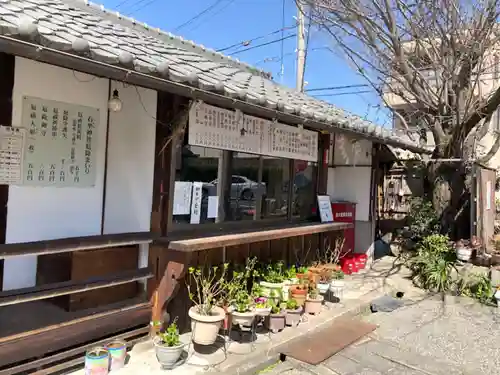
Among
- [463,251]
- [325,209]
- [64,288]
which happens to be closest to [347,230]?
[325,209]

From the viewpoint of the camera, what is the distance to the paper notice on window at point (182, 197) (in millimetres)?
5543

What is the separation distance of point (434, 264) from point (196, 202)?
5563mm

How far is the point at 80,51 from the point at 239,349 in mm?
3809

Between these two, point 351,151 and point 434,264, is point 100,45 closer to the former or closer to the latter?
point 434,264

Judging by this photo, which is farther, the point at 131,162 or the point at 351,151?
the point at 351,151

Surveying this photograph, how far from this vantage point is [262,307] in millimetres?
5594

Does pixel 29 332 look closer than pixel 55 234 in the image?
Yes

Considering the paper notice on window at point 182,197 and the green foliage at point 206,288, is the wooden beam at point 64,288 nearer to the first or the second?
the green foliage at point 206,288

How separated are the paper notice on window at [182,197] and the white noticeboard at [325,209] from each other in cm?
400

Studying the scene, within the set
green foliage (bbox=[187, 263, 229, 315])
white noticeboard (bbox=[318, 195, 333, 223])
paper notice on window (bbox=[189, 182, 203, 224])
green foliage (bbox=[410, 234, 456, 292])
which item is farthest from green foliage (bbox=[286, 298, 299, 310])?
green foliage (bbox=[410, 234, 456, 292])

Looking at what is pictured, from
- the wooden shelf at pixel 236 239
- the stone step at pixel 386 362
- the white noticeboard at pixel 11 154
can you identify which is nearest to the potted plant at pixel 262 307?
the wooden shelf at pixel 236 239

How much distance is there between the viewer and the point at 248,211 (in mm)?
7027

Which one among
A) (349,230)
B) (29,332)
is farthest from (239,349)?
(349,230)

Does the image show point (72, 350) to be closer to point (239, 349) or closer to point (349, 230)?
point (239, 349)
